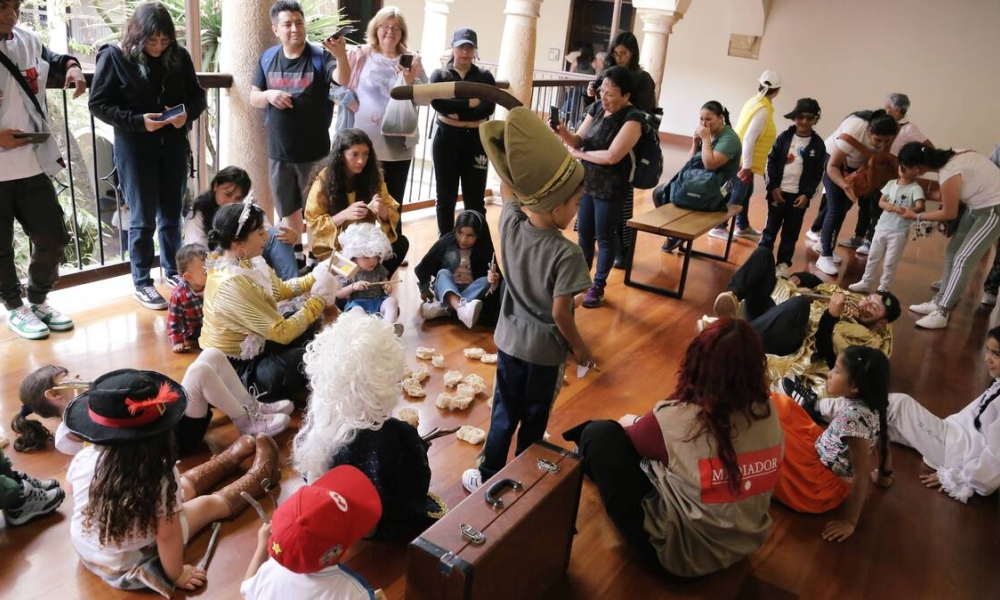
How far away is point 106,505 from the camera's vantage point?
1.90m

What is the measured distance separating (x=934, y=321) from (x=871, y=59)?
728 cm

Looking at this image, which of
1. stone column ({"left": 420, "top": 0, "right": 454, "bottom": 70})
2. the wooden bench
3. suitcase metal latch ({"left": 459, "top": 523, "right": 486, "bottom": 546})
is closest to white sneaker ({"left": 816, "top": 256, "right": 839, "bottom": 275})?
the wooden bench

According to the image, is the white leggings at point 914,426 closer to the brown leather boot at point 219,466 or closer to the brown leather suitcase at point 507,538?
the brown leather suitcase at point 507,538

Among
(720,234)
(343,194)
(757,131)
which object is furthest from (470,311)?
(720,234)

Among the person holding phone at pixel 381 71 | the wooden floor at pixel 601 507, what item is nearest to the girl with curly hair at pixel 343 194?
the person holding phone at pixel 381 71

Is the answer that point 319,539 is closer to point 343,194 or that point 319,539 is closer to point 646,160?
point 343,194

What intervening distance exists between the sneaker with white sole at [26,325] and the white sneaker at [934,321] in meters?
5.13

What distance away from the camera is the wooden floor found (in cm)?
229

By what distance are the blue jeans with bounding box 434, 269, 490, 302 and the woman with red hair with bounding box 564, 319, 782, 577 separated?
1.62 metres

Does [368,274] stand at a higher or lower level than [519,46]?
lower

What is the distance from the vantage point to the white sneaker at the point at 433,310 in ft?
13.4

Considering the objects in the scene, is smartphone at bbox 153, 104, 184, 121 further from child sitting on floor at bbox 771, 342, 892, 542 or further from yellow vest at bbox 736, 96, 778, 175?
yellow vest at bbox 736, 96, 778, 175

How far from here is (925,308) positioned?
5141 mm

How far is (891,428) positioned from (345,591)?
2763 mm
